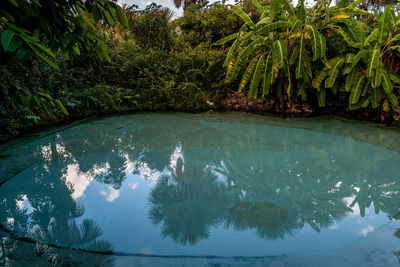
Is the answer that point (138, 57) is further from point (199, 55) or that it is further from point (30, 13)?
point (30, 13)

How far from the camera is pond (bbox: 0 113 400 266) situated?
1816 millimetres

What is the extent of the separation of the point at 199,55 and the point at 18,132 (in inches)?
246

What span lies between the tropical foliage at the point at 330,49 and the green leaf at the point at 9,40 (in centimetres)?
566

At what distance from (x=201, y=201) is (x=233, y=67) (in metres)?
5.31

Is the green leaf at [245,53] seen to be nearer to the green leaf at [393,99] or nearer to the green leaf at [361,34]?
the green leaf at [361,34]

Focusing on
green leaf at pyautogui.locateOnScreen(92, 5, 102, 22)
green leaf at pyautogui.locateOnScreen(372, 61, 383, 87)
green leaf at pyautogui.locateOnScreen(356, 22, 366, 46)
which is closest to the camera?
green leaf at pyautogui.locateOnScreen(92, 5, 102, 22)

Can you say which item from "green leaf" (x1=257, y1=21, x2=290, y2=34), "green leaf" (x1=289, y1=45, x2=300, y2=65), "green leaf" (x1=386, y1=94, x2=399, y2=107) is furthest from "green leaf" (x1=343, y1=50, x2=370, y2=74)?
"green leaf" (x1=257, y1=21, x2=290, y2=34)

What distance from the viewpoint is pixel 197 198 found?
265cm

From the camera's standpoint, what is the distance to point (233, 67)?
7.00 m

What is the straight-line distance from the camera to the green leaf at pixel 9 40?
0.77 metres

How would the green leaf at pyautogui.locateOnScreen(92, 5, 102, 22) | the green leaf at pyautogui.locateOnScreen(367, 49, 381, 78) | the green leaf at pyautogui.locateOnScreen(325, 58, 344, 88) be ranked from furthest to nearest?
the green leaf at pyautogui.locateOnScreen(325, 58, 344, 88), the green leaf at pyautogui.locateOnScreen(367, 49, 381, 78), the green leaf at pyautogui.locateOnScreen(92, 5, 102, 22)

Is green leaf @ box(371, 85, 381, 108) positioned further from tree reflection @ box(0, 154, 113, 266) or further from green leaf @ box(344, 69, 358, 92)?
tree reflection @ box(0, 154, 113, 266)

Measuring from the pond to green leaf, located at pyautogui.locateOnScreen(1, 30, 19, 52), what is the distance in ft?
5.11

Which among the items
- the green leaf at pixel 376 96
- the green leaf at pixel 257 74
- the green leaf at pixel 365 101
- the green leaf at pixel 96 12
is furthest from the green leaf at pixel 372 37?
the green leaf at pixel 96 12
